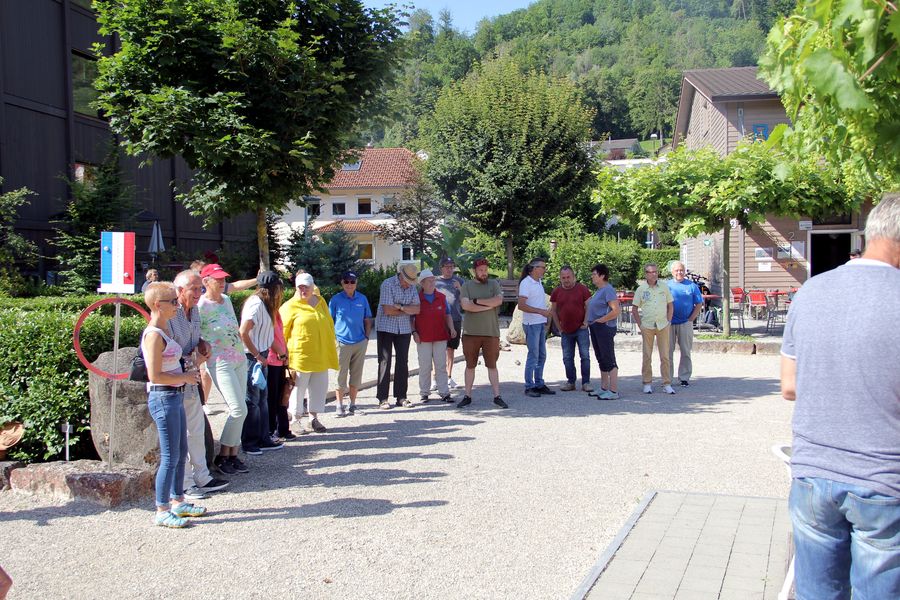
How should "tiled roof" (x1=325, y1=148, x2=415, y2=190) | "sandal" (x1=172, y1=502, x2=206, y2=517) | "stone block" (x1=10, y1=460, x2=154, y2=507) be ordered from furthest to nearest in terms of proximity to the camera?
"tiled roof" (x1=325, y1=148, x2=415, y2=190) < "stone block" (x1=10, y1=460, x2=154, y2=507) < "sandal" (x1=172, y1=502, x2=206, y2=517)

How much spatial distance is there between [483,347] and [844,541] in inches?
308

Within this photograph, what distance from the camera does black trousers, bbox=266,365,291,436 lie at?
8.19 meters

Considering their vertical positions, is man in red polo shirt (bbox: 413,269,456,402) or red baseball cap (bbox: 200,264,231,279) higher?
red baseball cap (bbox: 200,264,231,279)

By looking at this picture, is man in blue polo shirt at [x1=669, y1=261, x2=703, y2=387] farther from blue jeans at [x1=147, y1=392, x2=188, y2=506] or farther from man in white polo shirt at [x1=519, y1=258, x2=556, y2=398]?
blue jeans at [x1=147, y1=392, x2=188, y2=506]

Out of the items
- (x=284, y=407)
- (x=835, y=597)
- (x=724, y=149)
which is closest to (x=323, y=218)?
(x=724, y=149)

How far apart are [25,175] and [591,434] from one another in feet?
51.4

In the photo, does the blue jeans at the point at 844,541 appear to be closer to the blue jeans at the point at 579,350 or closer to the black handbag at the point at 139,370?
the black handbag at the point at 139,370

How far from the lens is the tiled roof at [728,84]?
82.4 feet

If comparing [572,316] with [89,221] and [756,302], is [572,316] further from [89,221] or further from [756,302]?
[89,221]

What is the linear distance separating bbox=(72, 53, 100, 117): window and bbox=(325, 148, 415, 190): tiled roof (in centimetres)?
3189

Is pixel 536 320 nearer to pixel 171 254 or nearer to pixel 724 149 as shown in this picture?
pixel 171 254

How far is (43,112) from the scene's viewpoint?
18828 mm

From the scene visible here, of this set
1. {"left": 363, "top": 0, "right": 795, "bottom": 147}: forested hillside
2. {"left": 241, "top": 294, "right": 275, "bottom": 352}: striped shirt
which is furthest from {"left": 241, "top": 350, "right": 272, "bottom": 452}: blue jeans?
{"left": 363, "top": 0, "right": 795, "bottom": 147}: forested hillside

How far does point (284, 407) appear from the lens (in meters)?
8.38
